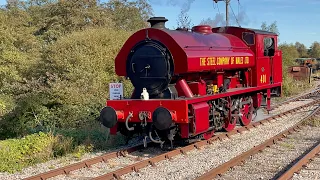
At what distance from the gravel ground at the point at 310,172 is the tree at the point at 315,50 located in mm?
81072

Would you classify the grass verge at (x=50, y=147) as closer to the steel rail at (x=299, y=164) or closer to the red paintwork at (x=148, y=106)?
the red paintwork at (x=148, y=106)

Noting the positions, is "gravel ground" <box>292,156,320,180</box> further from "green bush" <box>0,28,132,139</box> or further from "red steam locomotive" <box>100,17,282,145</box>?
"green bush" <box>0,28,132,139</box>

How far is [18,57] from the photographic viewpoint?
20719 millimetres

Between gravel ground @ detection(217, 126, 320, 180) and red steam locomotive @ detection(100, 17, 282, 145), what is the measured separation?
1474 mm

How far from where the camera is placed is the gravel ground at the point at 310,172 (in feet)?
21.3

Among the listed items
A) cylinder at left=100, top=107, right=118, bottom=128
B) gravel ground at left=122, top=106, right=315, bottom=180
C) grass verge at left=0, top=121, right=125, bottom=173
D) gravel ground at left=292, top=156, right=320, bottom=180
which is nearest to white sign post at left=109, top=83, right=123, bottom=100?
cylinder at left=100, top=107, right=118, bottom=128

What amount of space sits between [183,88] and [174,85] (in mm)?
249

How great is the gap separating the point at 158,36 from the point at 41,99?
7.70 meters

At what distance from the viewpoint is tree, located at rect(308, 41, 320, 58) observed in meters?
82.7

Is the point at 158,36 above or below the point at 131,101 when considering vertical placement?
above

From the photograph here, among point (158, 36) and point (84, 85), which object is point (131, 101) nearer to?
point (158, 36)

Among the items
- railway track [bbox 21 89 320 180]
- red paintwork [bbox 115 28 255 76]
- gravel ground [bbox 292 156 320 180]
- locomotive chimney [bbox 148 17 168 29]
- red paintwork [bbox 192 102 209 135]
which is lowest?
gravel ground [bbox 292 156 320 180]

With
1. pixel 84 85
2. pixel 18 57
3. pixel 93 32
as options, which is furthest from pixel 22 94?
pixel 18 57

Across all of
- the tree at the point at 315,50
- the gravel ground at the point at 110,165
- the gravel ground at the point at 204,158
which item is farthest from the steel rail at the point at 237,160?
the tree at the point at 315,50
